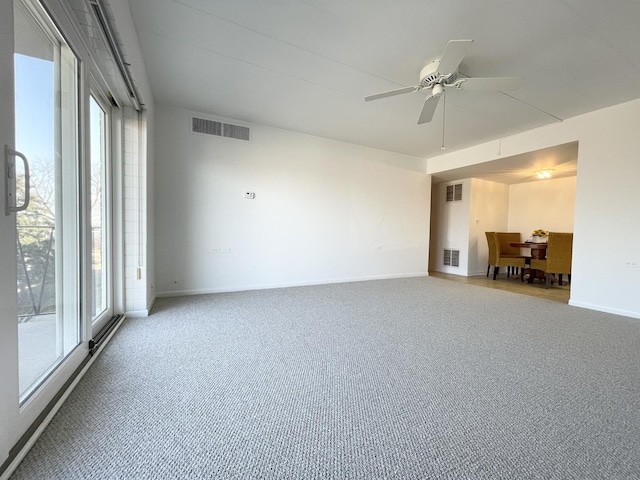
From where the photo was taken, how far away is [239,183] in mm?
4051

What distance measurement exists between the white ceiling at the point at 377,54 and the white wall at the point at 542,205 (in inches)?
119

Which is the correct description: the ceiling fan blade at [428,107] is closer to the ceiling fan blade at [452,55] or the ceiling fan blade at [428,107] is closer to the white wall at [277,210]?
the ceiling fan blade at [452,55]

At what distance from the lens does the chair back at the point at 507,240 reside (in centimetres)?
600

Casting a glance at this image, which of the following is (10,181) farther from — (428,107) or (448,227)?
(448,227)

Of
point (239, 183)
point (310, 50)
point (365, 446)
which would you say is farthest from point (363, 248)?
point (365, 446)

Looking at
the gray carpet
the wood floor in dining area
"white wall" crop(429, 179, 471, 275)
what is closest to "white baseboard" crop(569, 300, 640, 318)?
the wood floor in dining area

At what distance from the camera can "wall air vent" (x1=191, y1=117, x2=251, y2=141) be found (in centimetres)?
378

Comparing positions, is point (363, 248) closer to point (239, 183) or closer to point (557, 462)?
point (239, 183)

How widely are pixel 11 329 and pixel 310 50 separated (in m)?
2.80

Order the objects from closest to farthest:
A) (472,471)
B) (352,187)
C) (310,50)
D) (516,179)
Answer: (472,471), (310,50), (352,187), (516,179)

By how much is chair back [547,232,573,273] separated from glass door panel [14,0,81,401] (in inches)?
258

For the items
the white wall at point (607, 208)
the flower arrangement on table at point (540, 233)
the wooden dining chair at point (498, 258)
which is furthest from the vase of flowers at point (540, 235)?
the white wall at point (607, 208)

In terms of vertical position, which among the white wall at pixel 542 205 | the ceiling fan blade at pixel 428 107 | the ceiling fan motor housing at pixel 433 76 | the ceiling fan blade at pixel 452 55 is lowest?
the white wall at pixel 542 205

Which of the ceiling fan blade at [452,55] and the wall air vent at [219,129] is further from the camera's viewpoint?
the wall air vent at [219,129]
